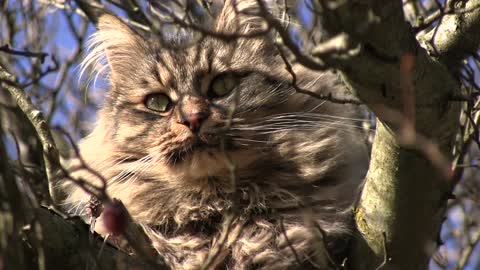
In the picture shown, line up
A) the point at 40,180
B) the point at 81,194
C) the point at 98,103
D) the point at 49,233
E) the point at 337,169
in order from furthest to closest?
1. the point at 98,103
2. the point at 81,194
3. the point at 337,169
4. the point at 40,180
5. the point at 49,233

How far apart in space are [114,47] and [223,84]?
0.80 metres

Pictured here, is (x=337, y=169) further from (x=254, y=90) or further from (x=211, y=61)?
(x=211, y=61)

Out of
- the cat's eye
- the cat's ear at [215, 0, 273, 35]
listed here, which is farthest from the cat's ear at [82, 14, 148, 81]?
the cat's eye

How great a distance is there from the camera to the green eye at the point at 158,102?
3235mm

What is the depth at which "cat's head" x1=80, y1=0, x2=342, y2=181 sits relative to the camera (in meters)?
2.94

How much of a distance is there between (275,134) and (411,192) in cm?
98

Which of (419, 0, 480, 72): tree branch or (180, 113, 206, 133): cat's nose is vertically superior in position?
(419, 0, 480, 72): tree branch

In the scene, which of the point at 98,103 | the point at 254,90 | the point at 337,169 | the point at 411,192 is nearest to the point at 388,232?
the point at 411,192

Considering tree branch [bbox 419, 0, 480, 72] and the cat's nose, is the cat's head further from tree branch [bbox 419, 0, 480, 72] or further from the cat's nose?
tree branch [bbox 419, 0, 480, 72]

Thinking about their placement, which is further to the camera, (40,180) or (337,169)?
(337,169)

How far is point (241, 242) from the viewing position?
9.18 feet

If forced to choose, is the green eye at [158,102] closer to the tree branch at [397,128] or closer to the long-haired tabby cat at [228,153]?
the long-haired tabby cat at [228,153]

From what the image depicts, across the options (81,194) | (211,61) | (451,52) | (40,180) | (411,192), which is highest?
(451,52)

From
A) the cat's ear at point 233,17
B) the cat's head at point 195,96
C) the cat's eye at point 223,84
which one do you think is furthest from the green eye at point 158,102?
the cat's ear at point 233,17
